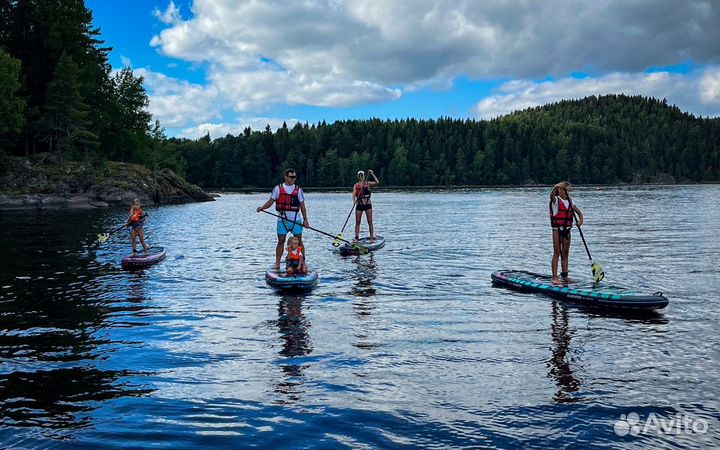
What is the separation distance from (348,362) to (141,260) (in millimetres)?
13595

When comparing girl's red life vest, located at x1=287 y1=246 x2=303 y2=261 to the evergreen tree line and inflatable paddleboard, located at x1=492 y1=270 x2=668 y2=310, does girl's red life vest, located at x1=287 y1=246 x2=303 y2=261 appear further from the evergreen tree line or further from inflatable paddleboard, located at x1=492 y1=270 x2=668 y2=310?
the evergreen tree line

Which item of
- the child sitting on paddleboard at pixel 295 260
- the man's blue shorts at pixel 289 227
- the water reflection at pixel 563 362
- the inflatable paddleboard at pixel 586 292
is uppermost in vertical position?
the man's blue shorts at pixel 289 227

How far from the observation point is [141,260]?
20.9 metres

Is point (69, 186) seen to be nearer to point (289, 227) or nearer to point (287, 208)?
point (287, 208)

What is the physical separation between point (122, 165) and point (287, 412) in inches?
3163

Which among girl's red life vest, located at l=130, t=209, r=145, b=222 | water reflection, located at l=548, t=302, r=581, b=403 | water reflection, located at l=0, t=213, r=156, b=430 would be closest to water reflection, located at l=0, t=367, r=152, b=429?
water reflection, located at l=0, t=213, r=156, b=430

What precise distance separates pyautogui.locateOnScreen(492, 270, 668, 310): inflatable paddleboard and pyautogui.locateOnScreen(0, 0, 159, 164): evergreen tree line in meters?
61.5

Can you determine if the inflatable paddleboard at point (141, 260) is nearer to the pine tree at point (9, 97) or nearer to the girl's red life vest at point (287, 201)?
the girl's red life vest at point (287, 201)

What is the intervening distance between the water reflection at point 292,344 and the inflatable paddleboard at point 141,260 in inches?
307

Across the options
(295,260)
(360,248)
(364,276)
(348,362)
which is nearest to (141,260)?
(295,260)

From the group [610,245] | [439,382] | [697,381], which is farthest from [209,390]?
[610,245]

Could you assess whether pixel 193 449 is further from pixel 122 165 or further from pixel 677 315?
pixel 122 165

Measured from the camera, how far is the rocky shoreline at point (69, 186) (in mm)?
63562

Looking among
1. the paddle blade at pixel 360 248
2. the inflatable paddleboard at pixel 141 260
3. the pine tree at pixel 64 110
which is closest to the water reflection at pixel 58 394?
the inflatable paddleboard at pixel 141 260
